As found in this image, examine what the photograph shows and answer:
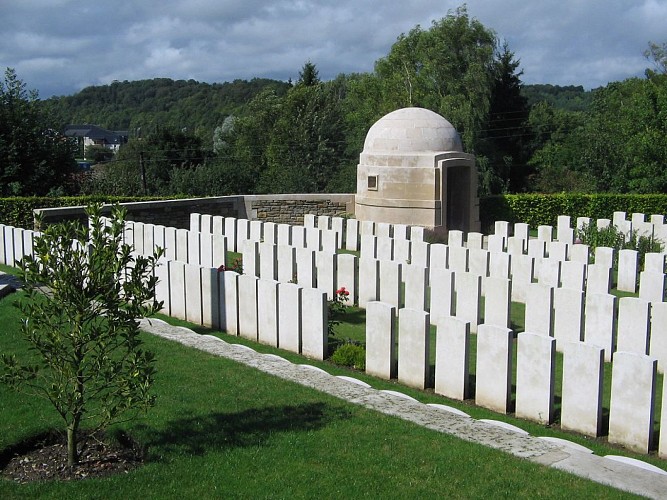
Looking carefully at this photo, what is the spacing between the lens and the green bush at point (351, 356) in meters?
10.5

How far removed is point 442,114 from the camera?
1544 inches

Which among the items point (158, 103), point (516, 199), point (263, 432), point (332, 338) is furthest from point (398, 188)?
point (158, 103)

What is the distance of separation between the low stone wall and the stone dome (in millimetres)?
2716

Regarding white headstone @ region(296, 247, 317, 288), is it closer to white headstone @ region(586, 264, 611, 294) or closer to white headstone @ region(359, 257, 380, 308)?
white headstone @ region(359, 257, 380, 308)

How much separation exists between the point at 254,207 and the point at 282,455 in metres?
18.9

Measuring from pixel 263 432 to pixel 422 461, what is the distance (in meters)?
1.47

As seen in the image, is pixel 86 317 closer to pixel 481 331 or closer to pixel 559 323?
pixel 481 331

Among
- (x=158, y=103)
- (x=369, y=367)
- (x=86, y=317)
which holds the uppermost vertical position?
(x=158, y=103)

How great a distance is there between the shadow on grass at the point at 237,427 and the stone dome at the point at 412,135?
16.0 meters

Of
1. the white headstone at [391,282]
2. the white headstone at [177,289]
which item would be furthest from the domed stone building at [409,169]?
the white headstone at [177,289]

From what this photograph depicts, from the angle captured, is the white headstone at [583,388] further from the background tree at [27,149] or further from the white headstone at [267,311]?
the background tree at [27,149]

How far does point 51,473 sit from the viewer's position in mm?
6223

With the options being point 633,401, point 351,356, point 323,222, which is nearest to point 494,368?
point 633,401

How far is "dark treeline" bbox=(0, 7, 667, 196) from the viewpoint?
31406 millimetres
